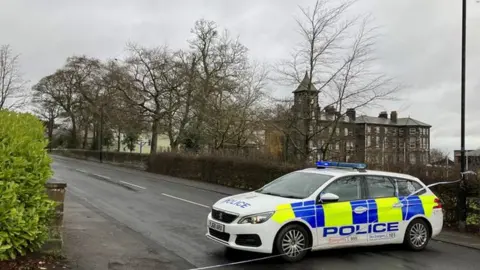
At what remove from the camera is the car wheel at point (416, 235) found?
28.7ft

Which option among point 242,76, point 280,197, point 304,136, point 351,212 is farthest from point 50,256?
point 242,76

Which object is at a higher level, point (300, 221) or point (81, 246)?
point (300, 221)

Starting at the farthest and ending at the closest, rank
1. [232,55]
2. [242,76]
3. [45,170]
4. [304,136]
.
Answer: [232,55] < [242,76] < [304,136] < [45,170]

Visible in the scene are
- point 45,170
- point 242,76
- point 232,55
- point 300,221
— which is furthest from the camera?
point 232,55

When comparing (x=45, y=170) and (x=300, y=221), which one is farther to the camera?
(x=300, y=221)

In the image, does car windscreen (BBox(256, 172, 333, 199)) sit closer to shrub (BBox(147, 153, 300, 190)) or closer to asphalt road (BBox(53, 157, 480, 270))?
asphalt road (BBox(53, 157, 480, 270))

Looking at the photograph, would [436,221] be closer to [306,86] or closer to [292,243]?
[292,243]

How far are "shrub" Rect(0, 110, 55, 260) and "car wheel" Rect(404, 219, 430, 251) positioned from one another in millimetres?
6233

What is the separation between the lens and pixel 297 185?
8445 mm

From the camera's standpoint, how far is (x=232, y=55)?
42.2m

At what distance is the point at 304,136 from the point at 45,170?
52.8 feet

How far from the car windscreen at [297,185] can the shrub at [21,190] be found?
3839 millimetres

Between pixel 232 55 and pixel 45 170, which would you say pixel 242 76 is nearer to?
pixel 232 55

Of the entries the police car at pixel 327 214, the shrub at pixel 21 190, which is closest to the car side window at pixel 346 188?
the police car at pixel 327 214
